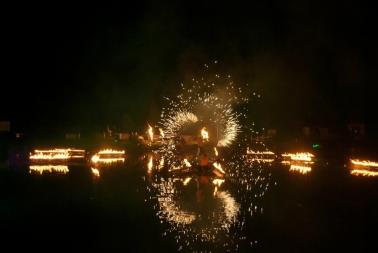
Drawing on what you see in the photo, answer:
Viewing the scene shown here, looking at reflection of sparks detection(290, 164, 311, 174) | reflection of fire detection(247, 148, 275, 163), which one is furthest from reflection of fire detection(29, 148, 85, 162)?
reflection of sparks detection(290, 164, 311, 174)

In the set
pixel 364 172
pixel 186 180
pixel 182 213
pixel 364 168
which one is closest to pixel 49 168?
pixel 186 180

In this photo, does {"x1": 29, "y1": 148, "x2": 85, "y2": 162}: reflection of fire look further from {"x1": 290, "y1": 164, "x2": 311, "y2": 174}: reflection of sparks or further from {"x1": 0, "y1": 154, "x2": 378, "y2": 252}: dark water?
{"x1": 290, "y1": 164, "x2": 311, "y2": 174}: reflection of sparks

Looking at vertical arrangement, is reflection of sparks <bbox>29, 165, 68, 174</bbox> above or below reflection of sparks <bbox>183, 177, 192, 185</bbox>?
above

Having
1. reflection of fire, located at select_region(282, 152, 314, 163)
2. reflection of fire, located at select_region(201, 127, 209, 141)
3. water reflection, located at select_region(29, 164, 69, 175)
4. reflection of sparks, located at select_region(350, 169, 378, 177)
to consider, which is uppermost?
reflection of fire, located at select_region(201, 127, 209, 141)

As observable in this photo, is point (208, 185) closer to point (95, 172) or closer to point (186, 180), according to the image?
point (186, 180)

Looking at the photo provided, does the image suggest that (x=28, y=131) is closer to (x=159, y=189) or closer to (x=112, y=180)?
(x=112, y=180)

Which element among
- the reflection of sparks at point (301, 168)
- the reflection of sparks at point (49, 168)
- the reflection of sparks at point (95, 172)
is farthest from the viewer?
the reflection of sparks at point (301, 168)

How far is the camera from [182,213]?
12.7 m

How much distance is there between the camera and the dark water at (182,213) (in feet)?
32.1

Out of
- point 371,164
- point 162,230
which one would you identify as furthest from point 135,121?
point 162,230

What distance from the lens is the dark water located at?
9773 mm

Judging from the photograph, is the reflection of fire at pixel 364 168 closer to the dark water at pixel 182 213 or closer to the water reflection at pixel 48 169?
the dark water at pixel 182 213

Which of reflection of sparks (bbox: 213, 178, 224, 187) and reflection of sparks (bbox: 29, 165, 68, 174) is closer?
reflection of sparks (bbox: 213, 178, 224, 187)

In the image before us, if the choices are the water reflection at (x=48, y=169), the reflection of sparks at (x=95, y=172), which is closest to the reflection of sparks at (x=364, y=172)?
the reflection of sparks at (x=95, y=172)
